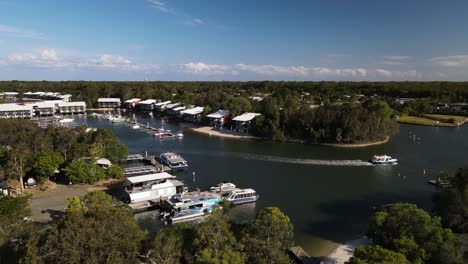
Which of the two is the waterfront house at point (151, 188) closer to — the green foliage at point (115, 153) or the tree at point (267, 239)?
the green foliage at point (115, 153)

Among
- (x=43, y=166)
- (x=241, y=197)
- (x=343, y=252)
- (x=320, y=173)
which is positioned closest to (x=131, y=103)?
(x=43, y=166)

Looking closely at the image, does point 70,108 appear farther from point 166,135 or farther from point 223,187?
point 223,187

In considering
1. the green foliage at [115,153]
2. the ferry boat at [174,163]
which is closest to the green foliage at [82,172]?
the green foliage at [115,153]

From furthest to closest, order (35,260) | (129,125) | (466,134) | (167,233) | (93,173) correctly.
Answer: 1. (129,125)
2. (466,134)
3. (93,173)
4. (167,233)
5. (35,260)

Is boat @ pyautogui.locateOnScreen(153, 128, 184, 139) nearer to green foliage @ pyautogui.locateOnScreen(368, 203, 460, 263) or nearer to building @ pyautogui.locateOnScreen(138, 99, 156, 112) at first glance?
building @ pyautogui.locateOnScreen(138, 99, 156, 112)

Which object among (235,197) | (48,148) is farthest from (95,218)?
(48,148)

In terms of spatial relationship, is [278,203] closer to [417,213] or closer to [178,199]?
[178,199]

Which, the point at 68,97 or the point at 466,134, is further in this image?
the point at 68,97
